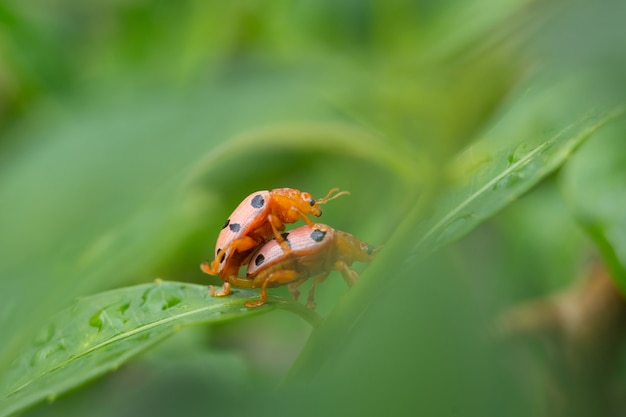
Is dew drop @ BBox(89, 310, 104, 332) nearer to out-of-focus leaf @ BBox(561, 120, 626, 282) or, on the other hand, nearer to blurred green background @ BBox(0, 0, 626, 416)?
blurred green background @ BBox(0, 0, 626, 416)

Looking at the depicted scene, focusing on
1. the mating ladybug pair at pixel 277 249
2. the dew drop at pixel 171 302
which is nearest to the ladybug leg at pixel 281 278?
the mating ladybug pair at pixel 277 249

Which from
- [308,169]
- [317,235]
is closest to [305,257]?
[317,235]

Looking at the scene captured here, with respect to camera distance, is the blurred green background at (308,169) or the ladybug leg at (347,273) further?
the ladybug leg at (347,273)

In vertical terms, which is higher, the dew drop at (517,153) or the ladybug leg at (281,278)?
the ladybug leg at (281,278)

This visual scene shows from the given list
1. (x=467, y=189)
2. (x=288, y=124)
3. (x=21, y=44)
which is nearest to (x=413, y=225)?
(x=467, y=189)

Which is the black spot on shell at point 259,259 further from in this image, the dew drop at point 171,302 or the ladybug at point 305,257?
the dew drop at point 171,302

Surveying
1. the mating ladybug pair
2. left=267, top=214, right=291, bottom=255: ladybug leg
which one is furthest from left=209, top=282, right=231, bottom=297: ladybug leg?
left=267, top=214, right=291, bottom=255: ladybug leg

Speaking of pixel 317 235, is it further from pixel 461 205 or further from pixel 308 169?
pixel 308 169
